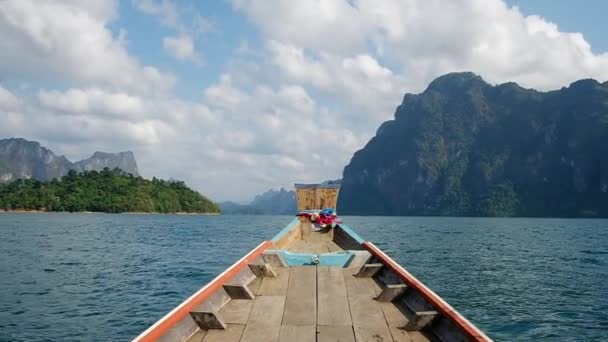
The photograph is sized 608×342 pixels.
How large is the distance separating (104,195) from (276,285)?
503 feet

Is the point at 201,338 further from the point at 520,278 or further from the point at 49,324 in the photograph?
the point at 520,278

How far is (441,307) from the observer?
21.2 feet

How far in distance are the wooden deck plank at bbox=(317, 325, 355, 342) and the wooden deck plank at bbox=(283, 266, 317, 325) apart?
0.29 meters

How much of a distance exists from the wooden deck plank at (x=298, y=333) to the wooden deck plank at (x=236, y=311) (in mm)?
695

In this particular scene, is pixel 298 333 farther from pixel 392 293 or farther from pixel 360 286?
pixel 360 286

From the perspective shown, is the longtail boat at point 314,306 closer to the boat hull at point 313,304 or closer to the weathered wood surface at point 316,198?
the boat hull at point 313,304

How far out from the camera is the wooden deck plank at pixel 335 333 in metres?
6.19

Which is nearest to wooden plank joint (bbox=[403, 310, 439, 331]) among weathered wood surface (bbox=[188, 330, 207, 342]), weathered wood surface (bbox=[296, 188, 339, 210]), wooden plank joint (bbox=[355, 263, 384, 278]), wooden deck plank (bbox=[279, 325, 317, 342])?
wooden deck plank (bbox=[279, 325, 317, 342])

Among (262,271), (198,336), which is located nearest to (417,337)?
(198,336)

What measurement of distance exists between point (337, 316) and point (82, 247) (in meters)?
33.3

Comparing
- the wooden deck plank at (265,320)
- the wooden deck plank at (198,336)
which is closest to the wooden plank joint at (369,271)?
the wooden deck plank at (265,320)

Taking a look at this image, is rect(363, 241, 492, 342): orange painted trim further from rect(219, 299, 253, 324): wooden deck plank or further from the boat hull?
rect(219, 299, 253, 324): wooden deck plank

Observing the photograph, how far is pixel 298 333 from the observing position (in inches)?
251

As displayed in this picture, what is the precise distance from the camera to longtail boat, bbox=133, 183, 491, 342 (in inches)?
244
